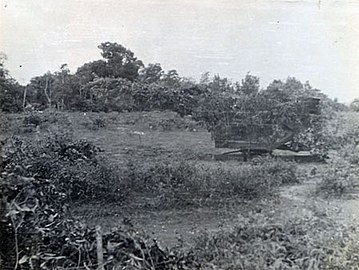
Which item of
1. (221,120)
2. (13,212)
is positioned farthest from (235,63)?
(13,212)

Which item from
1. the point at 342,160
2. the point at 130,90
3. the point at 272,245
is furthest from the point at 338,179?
the point at 130,90

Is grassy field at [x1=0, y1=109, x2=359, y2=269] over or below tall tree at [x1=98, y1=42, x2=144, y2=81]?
below

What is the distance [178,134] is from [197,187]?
0.17m

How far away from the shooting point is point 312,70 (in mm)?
1484

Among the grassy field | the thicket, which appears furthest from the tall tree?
the thicket

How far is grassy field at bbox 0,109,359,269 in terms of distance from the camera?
1.43m

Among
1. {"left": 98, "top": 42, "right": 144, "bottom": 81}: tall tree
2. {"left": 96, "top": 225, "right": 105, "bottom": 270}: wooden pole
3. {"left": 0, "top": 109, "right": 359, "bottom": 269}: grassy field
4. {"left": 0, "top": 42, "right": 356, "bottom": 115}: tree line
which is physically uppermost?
{"left": 98, "top": 42, "right": 144, "bottom": 81}: tall tree

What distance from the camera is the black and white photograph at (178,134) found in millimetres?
1421

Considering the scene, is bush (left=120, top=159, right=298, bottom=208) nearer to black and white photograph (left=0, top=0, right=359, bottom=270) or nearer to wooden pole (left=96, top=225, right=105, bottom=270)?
black and white photograph (left=0, top=0, right=359, bottom=270)

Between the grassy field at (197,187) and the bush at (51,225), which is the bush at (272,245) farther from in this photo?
the bush at (51,225)

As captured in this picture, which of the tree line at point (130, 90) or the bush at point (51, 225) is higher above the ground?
the tree line at point (130, 90)

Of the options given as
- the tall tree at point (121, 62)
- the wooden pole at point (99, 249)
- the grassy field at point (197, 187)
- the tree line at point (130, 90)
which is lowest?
the wooden pole at point (99, 249)

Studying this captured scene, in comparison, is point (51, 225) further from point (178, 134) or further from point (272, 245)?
point (272, 245)

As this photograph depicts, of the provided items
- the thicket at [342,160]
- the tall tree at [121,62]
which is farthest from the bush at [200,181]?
the tall tree at [121,62]
